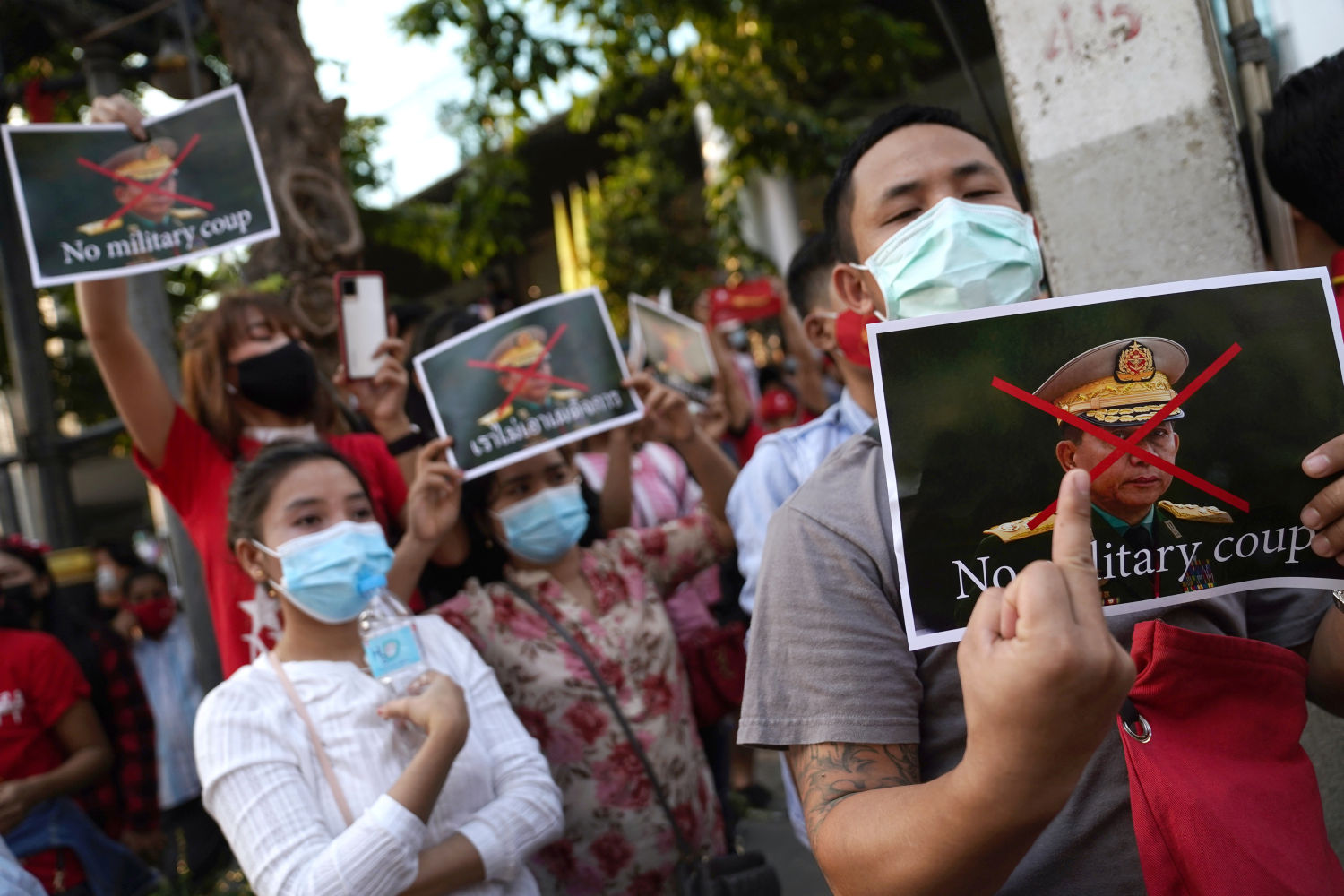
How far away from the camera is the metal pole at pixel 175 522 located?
13.7ft

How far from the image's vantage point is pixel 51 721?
3.51 meters

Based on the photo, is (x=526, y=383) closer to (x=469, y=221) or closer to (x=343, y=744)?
(x=343, y=744)

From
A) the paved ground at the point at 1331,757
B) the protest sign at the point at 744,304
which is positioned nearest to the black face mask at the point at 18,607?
the protest sign at the point at 744,304

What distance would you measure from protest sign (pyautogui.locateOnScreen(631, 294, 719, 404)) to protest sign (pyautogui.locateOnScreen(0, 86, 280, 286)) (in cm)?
140

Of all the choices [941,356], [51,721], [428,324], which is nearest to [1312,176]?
[941,356]

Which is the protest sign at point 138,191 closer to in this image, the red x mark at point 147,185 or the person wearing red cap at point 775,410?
the red x mark at point 147,185

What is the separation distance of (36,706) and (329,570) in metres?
1.80

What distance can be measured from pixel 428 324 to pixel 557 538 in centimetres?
115

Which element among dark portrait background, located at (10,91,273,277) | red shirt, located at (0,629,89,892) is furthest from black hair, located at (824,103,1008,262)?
red shirt, located at (0,629,89,892)

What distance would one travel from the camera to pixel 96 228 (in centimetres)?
283

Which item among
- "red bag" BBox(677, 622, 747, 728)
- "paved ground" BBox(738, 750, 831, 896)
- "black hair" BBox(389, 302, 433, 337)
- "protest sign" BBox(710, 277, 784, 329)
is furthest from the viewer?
"protest sign" BBox(710, 277, 784, 329)

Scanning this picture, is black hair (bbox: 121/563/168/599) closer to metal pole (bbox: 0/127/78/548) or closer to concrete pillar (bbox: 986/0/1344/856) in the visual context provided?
metal pole (bbox: 0/127/78/548)

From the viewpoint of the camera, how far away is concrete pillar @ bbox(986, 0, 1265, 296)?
2.53 metres

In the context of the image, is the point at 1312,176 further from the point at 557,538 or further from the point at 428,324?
the point at 428,324
